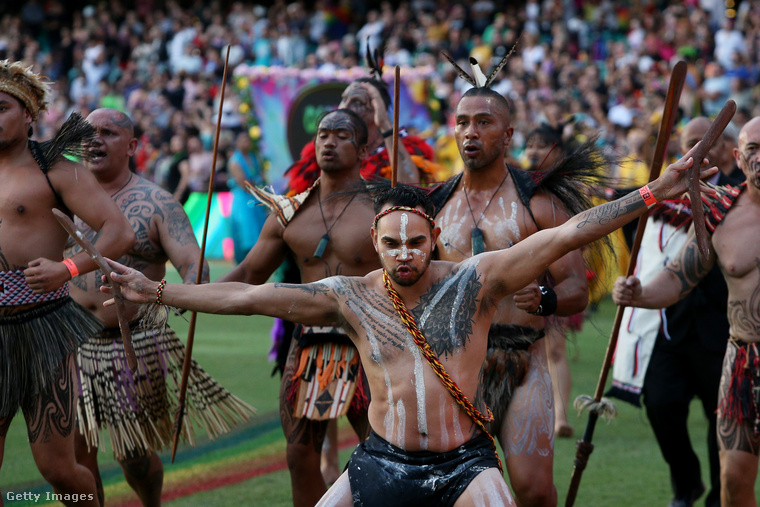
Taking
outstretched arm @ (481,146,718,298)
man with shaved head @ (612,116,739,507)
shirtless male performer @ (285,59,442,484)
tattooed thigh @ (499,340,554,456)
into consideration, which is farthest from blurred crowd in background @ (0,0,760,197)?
outstretched arm @ (481,146,718,298)

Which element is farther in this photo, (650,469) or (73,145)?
(650,469)

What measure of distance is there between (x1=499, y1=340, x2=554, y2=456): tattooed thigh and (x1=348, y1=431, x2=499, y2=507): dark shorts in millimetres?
806

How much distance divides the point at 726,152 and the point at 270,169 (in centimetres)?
1064

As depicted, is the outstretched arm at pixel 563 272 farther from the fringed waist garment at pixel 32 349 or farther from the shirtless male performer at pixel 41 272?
the fringed waist garment at pixel 32 349

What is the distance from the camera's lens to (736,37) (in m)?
15.0

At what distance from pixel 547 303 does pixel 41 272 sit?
214 centimetres

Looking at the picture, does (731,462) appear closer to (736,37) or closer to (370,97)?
(370,97)

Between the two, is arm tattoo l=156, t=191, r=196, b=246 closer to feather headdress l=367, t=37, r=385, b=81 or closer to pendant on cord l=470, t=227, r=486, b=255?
pendant on cord l=470, t=227, r=486, b=255

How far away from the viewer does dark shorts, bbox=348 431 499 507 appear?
3.27m

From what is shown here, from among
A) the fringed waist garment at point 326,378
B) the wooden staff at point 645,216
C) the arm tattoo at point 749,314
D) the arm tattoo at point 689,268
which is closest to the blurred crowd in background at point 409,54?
the arm tattoo at point 689,268

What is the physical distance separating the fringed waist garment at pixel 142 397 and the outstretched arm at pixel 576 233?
1871 millimetres

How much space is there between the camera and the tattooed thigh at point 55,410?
412 centimetres

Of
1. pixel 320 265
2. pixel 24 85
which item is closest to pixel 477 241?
pixel 320 265

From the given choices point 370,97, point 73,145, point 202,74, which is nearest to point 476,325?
point 73,145
